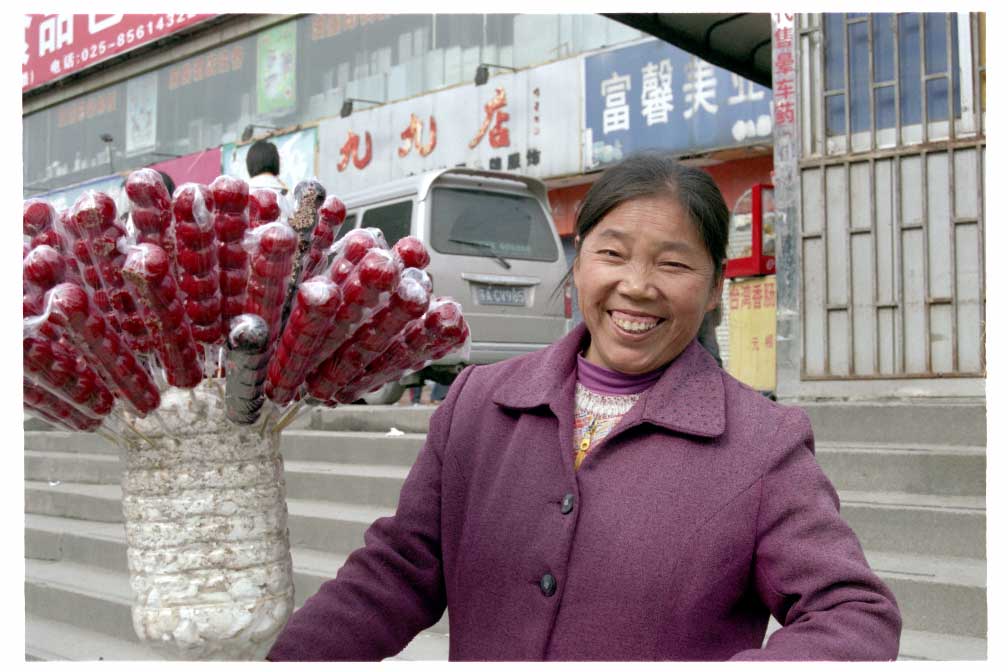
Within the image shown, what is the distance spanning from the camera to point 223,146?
16672 mm

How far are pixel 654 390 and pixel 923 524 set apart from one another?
8.16 ft

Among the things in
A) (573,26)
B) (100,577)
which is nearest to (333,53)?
(573,26)

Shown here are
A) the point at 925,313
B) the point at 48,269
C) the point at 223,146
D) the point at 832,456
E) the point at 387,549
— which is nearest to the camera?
the point at 48,269

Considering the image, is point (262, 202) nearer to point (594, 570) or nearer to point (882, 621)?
point (594, 570)

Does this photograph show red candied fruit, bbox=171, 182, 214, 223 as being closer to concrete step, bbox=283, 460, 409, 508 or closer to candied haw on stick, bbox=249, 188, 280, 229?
candied haw on stick, bbox=249, 188, 280, 229

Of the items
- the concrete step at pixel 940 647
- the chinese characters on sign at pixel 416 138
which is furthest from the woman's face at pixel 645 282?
the chinese characters on sign at pixel 416 138

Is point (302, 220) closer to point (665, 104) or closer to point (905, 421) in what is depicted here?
point (905, 421)

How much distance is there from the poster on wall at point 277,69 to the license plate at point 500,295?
10.3m

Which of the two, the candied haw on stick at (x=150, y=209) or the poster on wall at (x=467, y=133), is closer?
the candied haw on stick at (x=150, y=209)

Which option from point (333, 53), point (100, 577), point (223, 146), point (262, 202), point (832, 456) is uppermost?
point (333, 53)

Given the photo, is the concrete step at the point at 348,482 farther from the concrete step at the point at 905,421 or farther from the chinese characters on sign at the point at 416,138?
the chinese characters on sign at the point at 416,138

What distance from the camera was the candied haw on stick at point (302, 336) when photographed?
114 centimetres

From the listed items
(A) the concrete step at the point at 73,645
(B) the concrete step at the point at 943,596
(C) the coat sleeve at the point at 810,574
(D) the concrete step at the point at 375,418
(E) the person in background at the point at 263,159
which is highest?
(E) the person in background at the point at 263,159

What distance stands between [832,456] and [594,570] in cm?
294
